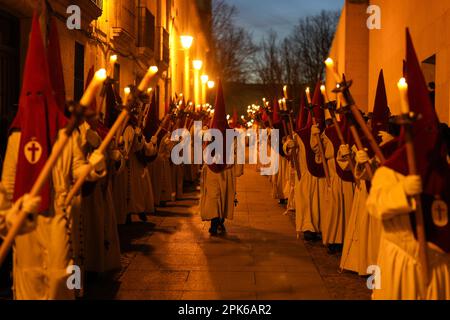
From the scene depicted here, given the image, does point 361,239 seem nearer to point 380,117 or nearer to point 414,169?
point 380,117

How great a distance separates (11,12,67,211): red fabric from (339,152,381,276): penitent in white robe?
12.0ft

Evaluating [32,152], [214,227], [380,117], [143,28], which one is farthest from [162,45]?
[32,152]

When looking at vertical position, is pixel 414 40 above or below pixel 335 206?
→ above

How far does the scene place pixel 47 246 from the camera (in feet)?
17.0

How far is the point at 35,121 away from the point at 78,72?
31.2 ft

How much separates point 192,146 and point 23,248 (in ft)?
42.5

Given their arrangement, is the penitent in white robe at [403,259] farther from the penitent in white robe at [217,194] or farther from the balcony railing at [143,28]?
the balcony railing at [143,28]

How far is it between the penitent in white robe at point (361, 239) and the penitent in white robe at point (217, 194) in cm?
312

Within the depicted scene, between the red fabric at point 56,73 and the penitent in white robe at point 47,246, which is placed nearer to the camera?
the penitent in white robe at point 47,246

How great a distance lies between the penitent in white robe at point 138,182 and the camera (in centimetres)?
1133

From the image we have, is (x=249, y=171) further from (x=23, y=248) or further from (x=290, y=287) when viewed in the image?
(x=23, y=248)

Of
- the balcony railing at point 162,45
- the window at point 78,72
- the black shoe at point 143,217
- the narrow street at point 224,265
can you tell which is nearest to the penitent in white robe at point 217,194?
the narrow street at point 224,265

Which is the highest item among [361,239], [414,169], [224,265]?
[414,169]

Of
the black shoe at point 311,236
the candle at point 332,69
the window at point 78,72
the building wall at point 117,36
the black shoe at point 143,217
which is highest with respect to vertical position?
the building wall at point 117,36
